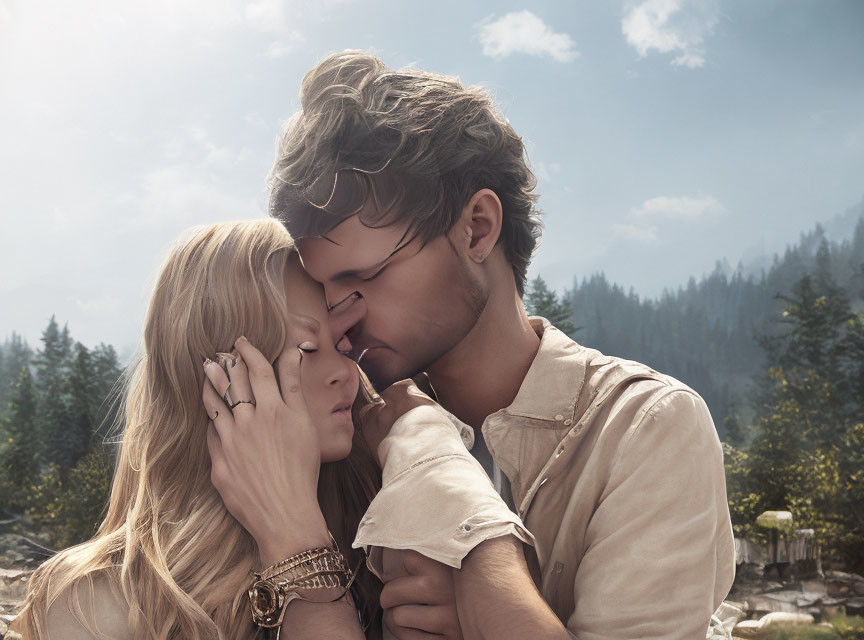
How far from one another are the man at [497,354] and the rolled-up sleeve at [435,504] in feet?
0.12

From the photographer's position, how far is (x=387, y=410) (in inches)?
80.1

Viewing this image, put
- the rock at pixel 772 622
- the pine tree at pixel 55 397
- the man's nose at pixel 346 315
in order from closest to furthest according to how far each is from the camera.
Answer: the man's nose at pixel 346 315 → the rock at pixel 772 622 → the pine tree at pixel 55 397

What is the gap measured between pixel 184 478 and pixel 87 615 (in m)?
0.38

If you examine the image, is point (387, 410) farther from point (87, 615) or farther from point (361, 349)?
point (87, 615)

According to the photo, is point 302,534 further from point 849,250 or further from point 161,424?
point 849,250

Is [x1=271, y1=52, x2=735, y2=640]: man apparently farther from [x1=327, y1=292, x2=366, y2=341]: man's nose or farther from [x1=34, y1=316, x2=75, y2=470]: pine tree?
[x1=34, y1=316, x2=75, y2=470]: pine tree

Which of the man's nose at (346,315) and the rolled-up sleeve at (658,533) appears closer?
the rolled-up sleeve at (658,533)

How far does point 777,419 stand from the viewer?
12.3 metres

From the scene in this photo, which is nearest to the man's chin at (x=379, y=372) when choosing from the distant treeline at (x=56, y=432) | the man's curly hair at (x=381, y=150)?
the man's curly hair at (x=381, y=150)

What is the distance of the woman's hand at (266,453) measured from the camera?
1.70 metres

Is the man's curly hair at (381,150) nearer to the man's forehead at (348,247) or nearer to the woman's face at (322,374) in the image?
the man's forehead at (348,247)

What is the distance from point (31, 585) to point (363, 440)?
2.91 feet

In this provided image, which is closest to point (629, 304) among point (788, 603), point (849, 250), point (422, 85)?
point (849, 250)

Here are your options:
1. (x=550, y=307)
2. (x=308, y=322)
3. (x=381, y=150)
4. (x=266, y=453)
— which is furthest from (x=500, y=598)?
(x=550, y=307)
